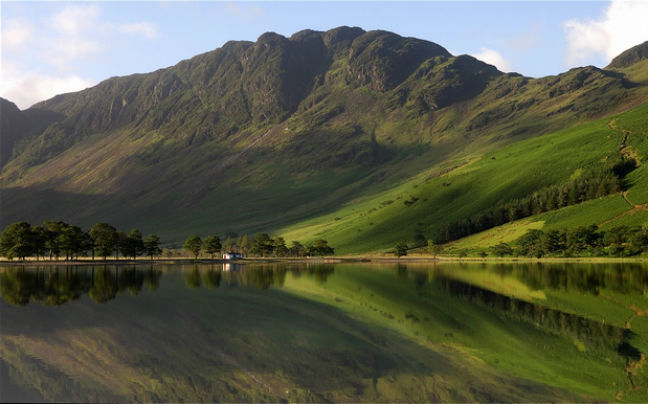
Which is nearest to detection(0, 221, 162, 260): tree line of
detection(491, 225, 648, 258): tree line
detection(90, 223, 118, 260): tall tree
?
detection(90, 223, 118, 260): tall tree

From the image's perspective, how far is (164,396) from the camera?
25.9 m

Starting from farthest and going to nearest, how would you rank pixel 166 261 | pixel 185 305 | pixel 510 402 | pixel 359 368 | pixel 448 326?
pixel 166 261 < pixel 185 305 < pixel 448 326 < pixel 359 368 < pixel 510 402

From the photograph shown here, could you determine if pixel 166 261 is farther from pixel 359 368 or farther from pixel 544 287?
pixel 359 368

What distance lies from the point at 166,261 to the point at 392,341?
172275mm

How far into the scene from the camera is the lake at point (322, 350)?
87.4 feet

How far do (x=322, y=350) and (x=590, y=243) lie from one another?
176594 millimetres

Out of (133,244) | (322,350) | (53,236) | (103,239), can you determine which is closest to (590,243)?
(133,244)

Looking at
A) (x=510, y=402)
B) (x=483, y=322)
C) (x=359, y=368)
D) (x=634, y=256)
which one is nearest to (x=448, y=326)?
(x=483, y=322)

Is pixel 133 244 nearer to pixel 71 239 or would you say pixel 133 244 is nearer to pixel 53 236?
pixel 71 239

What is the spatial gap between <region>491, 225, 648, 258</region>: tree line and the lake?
403 feet

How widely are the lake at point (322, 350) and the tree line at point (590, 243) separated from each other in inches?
4838

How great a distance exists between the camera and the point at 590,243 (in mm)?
184875

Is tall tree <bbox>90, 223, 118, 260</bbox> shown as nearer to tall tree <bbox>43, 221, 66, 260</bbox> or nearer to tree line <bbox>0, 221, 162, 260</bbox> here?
tree line <bbox>0, 221, 162, 260</bbox>

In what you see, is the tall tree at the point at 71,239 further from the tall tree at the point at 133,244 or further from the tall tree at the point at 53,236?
the tall tree at the point at 133,244
